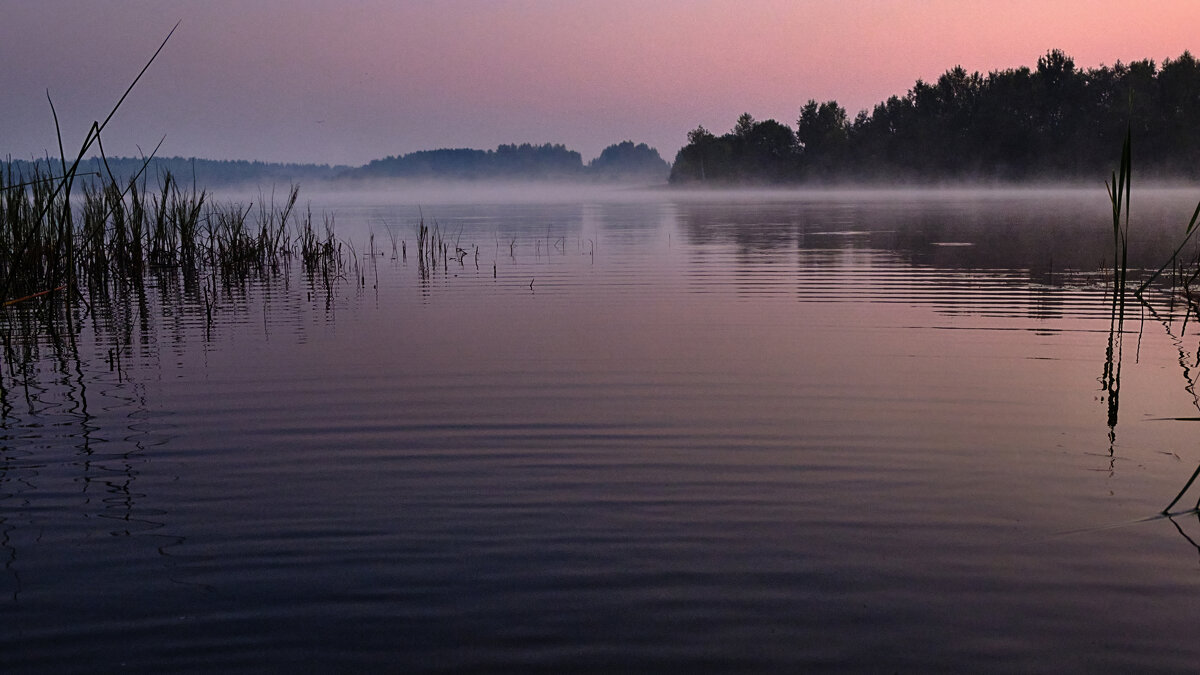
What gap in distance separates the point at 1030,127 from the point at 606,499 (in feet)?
394

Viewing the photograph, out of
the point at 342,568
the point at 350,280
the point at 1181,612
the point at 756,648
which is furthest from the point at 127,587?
the point at 350,280

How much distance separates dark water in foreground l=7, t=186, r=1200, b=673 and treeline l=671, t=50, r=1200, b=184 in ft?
322

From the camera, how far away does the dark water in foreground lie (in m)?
3.13

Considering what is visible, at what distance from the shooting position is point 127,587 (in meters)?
3.56

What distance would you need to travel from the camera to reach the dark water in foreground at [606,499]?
10.3ft

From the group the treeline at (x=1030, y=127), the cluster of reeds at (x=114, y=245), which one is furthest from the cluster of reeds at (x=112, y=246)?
the treeline at (x=1030, y=127)

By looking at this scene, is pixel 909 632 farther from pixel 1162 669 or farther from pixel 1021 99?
pixel 1021 99

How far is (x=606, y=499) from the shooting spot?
4480 mm

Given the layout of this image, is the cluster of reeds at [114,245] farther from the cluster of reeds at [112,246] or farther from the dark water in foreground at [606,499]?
the dark water in foreground at [606,499]

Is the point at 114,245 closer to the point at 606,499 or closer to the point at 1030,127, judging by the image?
the point at 606,499

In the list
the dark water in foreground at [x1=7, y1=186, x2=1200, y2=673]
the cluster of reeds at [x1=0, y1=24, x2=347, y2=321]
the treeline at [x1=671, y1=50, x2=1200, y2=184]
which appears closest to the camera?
the dark water in foreground at [x1=7, y1=186, x2=1200, y2=673]

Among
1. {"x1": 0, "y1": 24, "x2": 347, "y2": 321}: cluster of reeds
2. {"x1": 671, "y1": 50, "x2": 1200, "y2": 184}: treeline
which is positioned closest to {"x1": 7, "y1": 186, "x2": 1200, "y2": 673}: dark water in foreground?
{"x1": 0, "y1": 24, "x2": 347, "y2": 321}: cluster of reeds

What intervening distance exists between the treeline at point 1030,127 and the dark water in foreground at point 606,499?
322 feet

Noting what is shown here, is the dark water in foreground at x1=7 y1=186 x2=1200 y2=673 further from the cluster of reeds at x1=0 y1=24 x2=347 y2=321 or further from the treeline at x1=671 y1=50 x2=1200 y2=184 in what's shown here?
the treeline at x1=671 y1=50 x2=1200 y2=184
